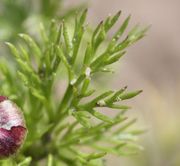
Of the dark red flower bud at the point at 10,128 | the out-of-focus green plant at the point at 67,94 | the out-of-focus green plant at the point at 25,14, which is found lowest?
the dark red flower bud at the point at 10,128

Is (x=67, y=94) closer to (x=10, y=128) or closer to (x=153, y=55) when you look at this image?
(x=10, y=128)

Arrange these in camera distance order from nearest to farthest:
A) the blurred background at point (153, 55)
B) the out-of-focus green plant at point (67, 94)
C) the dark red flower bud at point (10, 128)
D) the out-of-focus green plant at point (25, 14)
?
the dark red flower bud at point (10, 128) < the out-of-focus green plant at point (67, 94) < the out-of-focus green plant at point (25, 14) < the blurred background at point (153, 55)

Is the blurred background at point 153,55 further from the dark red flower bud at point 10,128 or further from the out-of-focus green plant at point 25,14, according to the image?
the dark red flower bud at point 10,128

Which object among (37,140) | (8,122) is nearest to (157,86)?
(37,140)

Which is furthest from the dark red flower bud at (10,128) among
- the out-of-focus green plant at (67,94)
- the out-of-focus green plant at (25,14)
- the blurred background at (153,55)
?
the blurred background at (153,55)

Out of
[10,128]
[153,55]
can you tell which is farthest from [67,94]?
[153,55]

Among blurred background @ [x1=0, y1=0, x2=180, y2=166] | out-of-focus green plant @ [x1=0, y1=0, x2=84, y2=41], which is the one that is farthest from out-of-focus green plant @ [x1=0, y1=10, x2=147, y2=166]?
blurred background @ [x1=0, y1=0, x2=180, y2=166]

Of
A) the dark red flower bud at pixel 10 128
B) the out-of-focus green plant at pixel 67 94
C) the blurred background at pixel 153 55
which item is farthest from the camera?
the blurred background at pixel 153 55
